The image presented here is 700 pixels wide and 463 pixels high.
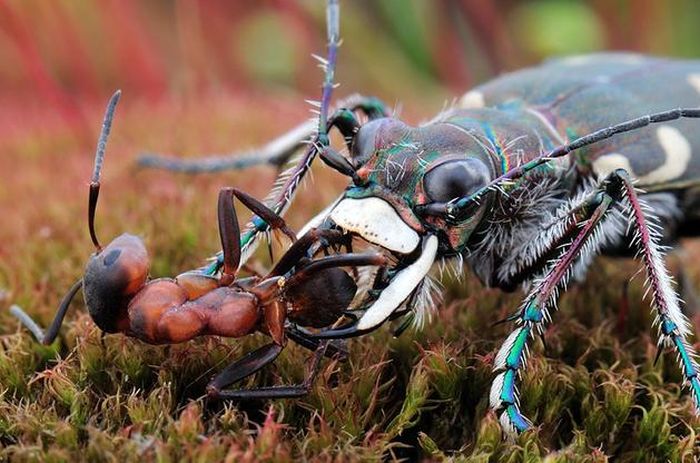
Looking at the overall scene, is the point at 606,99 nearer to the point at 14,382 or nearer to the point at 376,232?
the point at 376,232

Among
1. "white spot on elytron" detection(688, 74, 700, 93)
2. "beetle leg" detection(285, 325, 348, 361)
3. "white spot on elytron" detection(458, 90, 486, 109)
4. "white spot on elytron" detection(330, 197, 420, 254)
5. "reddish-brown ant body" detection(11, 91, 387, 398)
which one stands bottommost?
"beetle leg" detection(285, 325, 348, 361)

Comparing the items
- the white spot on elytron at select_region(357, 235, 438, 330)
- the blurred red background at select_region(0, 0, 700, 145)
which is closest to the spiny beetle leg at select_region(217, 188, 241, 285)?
the white spot on elytron at select_region(357, 235, 438, 330)

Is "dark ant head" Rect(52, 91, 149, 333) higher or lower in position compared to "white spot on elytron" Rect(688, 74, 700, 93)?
lower

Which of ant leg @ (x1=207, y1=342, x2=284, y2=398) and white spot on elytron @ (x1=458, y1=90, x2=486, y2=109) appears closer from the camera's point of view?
ant leg @ (x1=207, y1=342, x2=284, y2=398)

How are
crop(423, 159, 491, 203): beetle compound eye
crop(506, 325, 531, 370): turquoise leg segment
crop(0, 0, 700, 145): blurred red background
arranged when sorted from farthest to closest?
1. crop(0, 0, 700, 145): blurred red background
2. crop(423, 159, 491, 203): beetle compound eye
3. crop(506, 325, 531, 370): turquoise leg segment

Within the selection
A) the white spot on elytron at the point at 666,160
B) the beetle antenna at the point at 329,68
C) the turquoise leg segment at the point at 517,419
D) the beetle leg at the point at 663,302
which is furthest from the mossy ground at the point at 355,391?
the beetle antenna at the point at 329,68

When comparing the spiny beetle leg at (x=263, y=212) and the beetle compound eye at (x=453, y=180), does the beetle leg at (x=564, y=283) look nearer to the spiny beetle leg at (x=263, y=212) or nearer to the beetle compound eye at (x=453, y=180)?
the beetle compound eye at (x=453, y=180)

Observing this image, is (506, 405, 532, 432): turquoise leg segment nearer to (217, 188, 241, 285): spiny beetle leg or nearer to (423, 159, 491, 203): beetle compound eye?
(423, 159, 491, 203): beetle compound eye
